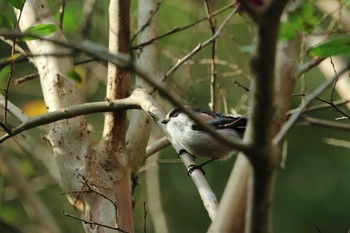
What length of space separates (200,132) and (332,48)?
6.24 feet

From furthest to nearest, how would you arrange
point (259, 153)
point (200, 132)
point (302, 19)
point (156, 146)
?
point (200, 132) → point (156, 146) → point (302, 19) → point (259, 153)

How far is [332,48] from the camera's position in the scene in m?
1.71

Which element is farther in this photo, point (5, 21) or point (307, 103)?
point (5, 21)

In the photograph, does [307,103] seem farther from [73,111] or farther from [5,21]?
[73,111]

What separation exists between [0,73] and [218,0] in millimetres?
2589

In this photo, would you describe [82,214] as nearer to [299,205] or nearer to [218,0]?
[218,0]

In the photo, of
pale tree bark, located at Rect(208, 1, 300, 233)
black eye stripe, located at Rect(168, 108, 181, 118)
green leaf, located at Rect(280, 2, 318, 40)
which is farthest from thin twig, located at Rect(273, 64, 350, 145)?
black eye stripe, located at Rect(168, 108, 181, 118)

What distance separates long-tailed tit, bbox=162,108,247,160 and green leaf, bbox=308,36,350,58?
5.50 feet

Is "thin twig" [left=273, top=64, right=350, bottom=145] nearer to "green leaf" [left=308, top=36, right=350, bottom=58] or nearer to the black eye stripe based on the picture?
"green leaf" [left=308, top=36, right=350, bottom=58]

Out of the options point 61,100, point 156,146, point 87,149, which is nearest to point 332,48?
point 87,149

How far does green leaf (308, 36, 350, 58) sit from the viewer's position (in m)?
1.69

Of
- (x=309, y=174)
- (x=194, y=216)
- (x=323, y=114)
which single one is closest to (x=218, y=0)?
(x=323, y=114)

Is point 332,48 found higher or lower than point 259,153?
higher

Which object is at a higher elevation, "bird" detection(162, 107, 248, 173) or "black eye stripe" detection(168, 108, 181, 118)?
"black eye stripe" detection(168, 108, 181, 118)
